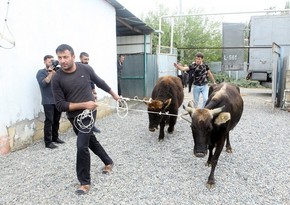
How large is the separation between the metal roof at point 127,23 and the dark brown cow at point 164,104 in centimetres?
392

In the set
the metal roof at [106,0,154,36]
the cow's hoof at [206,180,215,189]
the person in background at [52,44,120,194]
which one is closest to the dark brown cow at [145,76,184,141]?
the cow's hoof at [206,180,215,189]

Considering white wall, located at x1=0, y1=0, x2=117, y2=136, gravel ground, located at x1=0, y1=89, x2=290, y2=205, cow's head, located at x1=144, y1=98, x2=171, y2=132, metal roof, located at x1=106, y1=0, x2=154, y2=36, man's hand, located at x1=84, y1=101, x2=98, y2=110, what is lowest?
gravel ground, located at x1=0, y1=89, x2=290, y2=205

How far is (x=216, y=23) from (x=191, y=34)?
3203 mm

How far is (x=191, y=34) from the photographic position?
79.8 ft

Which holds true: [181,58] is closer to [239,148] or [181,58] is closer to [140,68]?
[140,68]

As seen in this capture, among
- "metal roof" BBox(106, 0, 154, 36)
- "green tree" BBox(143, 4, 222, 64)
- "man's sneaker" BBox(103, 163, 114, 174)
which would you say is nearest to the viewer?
"man's sneaker" BBox(103, 163, 114, 174)

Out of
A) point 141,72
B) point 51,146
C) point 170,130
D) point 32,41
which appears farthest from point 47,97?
point 141,72

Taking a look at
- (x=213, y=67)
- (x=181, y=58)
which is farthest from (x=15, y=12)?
(x=213, y=67)

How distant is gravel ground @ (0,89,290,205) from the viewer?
12.1 ft

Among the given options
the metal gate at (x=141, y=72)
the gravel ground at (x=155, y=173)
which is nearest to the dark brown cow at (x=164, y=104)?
the gravel ground at (x=155, y=173)

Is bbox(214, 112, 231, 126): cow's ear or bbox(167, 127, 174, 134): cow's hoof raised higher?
bbox(214, 112, 231, 126): cow's ear

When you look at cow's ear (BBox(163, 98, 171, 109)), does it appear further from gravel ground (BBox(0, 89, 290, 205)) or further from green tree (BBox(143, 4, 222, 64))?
green tree (BBox(143, 4, 222, 64))

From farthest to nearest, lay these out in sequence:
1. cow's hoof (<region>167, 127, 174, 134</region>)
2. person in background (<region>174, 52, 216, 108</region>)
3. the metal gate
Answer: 1. the metal gate
2. person in background (<region>174, 52, 216, 108</region>)
3. cow's hoof (<region>167, 127, 174, 134</region>)

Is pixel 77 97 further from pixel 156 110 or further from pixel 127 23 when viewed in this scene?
pixel 127 23
